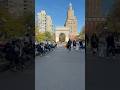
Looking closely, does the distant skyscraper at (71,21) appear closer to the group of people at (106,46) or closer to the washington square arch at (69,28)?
the washington square arch at (69,28)

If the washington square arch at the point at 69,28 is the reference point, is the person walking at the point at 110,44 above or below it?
below

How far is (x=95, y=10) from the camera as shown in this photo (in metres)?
57.5

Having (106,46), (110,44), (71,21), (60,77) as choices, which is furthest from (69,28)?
(60,77)

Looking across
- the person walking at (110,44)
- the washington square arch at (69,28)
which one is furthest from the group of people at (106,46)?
the washington square arch at (69,28)

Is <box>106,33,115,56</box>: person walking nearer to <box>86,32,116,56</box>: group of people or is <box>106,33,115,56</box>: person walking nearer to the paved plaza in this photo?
<box>86,32,116,56</box>: group of people

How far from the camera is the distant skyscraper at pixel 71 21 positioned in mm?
115250

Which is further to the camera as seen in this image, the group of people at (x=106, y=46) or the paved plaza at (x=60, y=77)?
the group of people at (x=106, y=46)

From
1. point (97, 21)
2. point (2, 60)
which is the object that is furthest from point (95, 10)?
point (2, 60)

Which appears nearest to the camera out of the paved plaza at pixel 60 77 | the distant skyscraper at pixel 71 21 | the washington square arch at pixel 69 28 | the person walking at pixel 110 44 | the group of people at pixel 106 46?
the paved plaza at pixel 60 77

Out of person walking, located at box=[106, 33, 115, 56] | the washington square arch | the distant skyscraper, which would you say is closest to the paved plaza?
person walking, located at box=[106, 33, 115, 56]

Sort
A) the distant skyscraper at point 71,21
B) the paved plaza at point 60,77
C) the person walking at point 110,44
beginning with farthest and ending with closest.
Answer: the distant skyscraper at point 71,21 → the person walking at point 110,44 → the paved plaza at point 60,77

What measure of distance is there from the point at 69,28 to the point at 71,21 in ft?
26.4

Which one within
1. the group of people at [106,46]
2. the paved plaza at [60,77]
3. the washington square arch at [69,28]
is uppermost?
the washington square arch at [69,28]

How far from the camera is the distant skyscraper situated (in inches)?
4537
